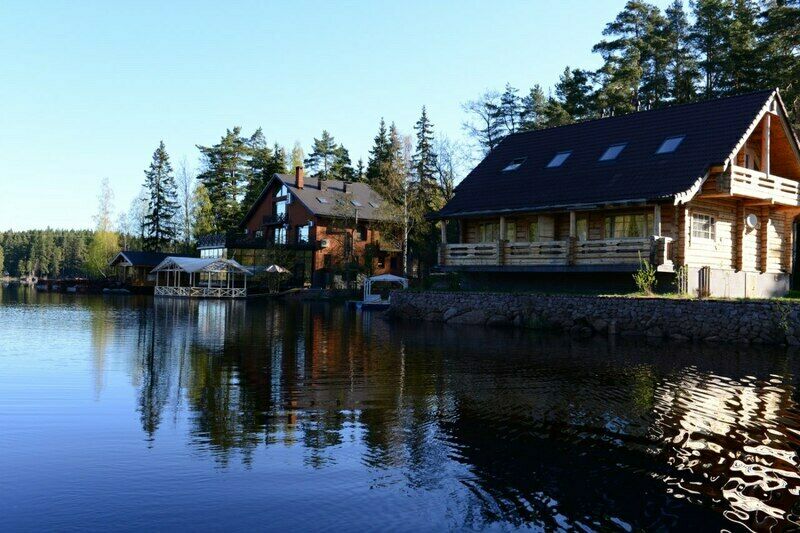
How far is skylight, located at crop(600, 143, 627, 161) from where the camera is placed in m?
27.9

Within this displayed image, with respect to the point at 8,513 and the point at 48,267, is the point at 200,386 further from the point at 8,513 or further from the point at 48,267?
the point at 48,267

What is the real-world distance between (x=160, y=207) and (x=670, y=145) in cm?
5905

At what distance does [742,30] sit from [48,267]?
136 metres

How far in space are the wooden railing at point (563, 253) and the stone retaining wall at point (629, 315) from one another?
86.8 inches

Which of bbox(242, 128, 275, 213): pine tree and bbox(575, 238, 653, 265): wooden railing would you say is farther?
bbox(242, 128, 275, 213): pine tree

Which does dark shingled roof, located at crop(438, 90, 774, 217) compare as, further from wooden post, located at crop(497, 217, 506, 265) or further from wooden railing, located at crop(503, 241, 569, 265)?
wooden railing, located at crop(503, 241, 569, 265)

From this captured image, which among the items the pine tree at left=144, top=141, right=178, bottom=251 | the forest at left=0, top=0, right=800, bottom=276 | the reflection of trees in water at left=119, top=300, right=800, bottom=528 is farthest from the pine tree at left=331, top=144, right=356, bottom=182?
the reflection of trees in water at left=119, top=300, right=800, bottom=528

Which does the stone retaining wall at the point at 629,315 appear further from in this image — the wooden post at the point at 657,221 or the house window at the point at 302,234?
the house window at the point at 302,234

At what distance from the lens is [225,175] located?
7225 cm

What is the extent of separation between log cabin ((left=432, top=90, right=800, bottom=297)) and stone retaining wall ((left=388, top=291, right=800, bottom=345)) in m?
2.15

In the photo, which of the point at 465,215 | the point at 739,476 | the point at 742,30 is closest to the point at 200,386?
the point at 739,476

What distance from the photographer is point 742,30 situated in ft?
123

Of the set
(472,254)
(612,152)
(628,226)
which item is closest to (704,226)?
(628,226)

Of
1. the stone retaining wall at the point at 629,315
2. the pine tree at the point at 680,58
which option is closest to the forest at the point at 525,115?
the pine tree at the point at 680,58
